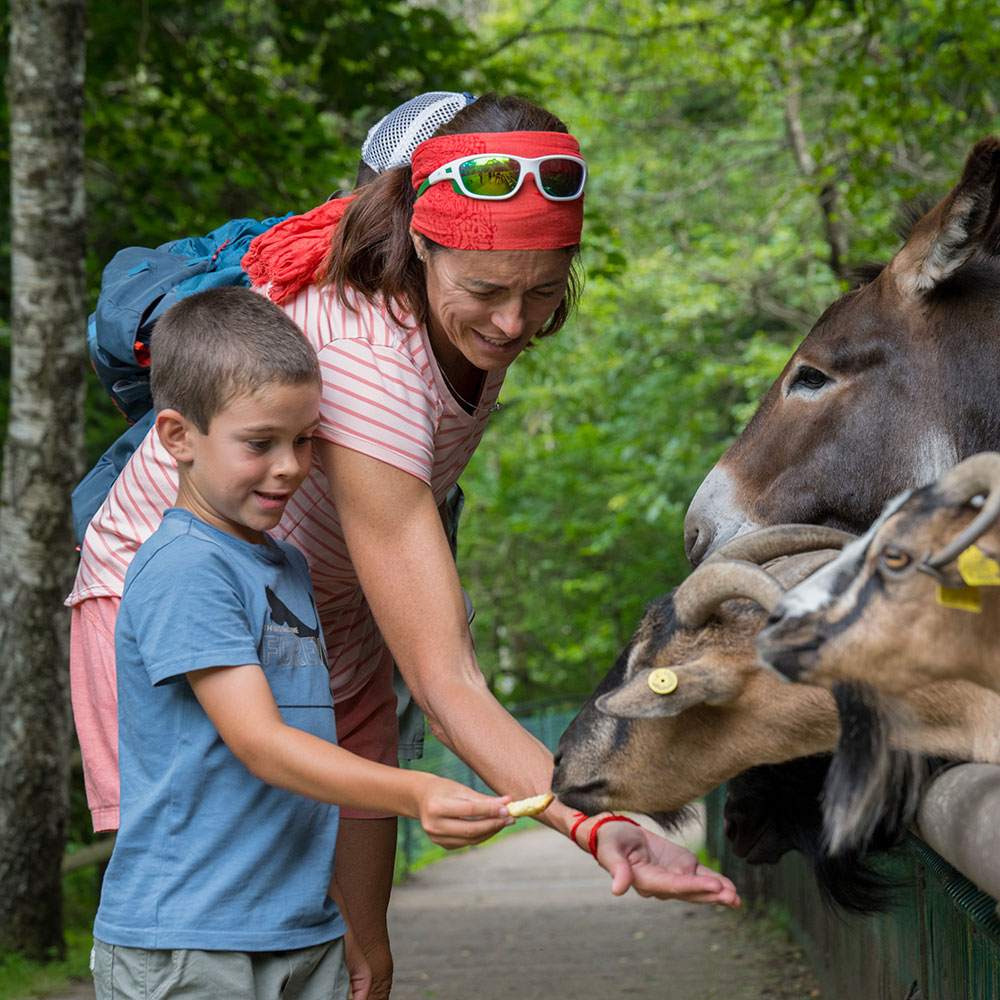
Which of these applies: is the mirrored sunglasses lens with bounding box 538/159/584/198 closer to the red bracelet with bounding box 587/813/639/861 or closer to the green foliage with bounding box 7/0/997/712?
the red bracelet with bounding box 587/813/639/861

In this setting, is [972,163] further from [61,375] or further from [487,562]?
[487,562]

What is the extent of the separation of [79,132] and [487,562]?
58.6 ft

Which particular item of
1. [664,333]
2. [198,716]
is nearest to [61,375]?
[198,716]

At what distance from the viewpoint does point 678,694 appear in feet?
7.31

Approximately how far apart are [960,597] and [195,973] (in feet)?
4.98

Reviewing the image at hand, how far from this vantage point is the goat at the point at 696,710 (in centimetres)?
226

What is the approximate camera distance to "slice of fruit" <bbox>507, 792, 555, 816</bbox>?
6.75 ft

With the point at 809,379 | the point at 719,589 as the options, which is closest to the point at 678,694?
the point at 719,589

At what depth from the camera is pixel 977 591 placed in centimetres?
172

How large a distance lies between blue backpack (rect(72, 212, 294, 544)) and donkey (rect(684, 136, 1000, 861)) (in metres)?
1.38

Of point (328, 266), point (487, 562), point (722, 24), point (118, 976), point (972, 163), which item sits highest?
point (722, 24)

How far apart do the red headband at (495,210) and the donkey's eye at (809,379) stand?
84 cm

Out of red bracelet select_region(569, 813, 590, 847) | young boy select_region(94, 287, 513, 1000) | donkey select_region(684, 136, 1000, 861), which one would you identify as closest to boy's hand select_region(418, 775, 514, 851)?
young boy select_region(94, 287, 513, 1000)

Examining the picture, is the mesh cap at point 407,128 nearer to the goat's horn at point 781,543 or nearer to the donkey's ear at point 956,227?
the donkey's ear at point 956,227
